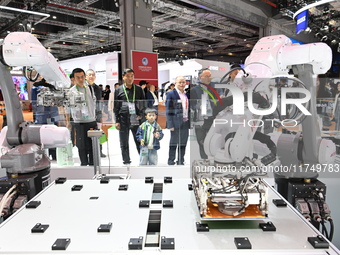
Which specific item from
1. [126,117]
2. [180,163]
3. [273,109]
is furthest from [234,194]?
[126,117]

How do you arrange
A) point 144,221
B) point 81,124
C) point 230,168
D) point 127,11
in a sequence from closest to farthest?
point 144,221, point 230,168, point 81,124, point 127,11

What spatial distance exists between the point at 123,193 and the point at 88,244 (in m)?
A: 0.57

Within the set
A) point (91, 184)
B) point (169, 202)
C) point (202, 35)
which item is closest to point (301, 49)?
point (169, 202)

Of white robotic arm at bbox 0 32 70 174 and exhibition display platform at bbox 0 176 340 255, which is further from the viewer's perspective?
white robotic arm at bbox 0 32 70 174

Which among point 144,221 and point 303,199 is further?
point 303,199

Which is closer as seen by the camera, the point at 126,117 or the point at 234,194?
the point at 234,194

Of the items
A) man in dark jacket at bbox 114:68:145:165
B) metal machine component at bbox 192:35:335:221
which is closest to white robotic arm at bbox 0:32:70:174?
metal machine component at bbox 192:35:335:221

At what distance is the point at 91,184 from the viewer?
1.92 m

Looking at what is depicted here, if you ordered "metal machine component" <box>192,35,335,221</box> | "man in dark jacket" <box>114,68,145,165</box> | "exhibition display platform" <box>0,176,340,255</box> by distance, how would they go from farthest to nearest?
1. "man in dark jacket" <box>114,68,145,165</box>
2. "metal machine component" <box>192,35,335,221</box>
3. "exhibition display platform" <box>0,176,340,255</box>

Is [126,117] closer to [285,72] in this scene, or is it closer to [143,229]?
[285,72]

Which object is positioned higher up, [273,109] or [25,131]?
[273,109]

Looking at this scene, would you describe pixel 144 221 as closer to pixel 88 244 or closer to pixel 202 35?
pixel 88 244

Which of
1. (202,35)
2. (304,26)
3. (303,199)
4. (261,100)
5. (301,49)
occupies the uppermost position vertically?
(202,35)

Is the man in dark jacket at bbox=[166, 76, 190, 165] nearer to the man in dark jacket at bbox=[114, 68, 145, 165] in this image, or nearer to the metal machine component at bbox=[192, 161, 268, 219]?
the man in dark jacket at bbox=[114, 68, 145, 165]
